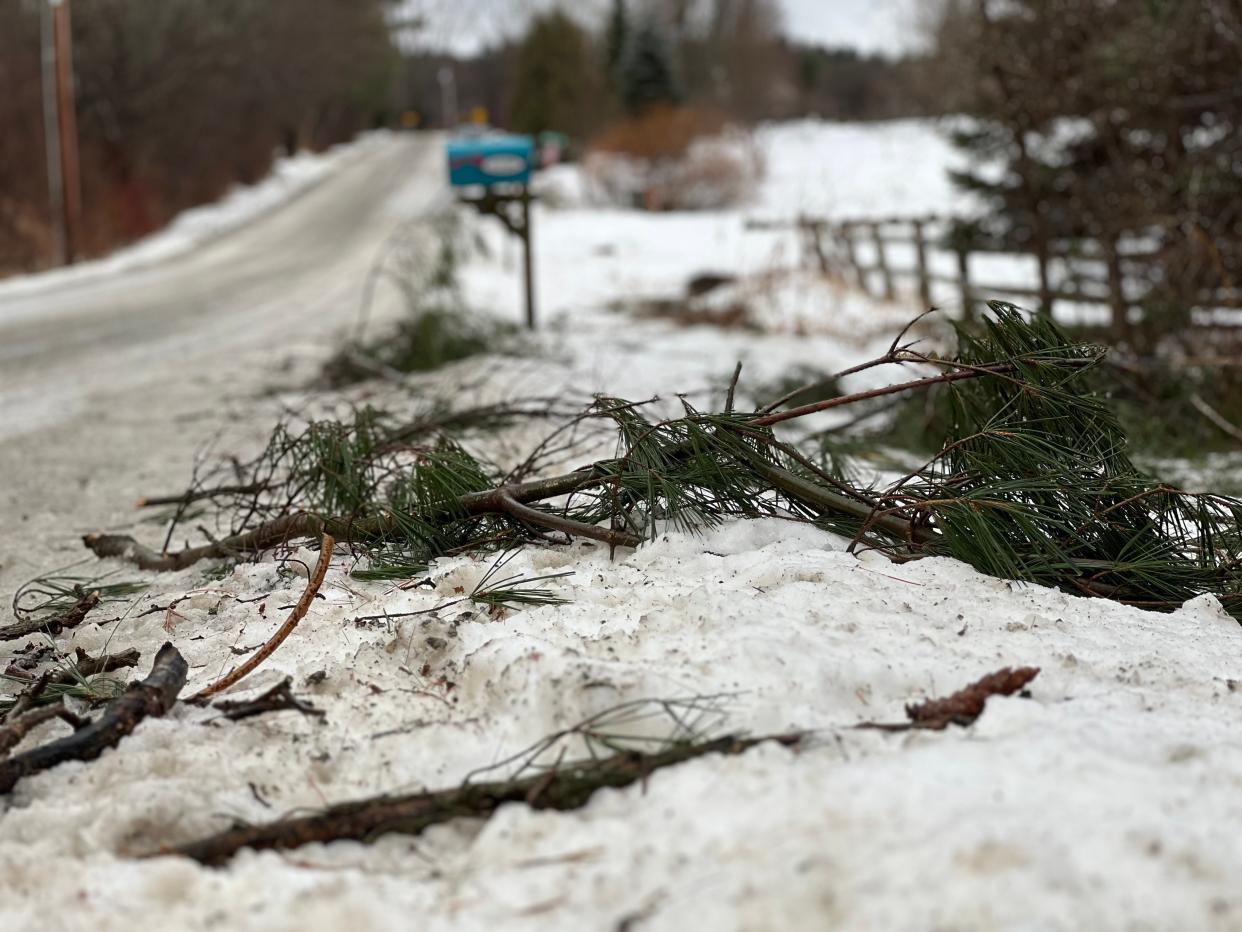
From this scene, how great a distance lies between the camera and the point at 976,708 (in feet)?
6.63

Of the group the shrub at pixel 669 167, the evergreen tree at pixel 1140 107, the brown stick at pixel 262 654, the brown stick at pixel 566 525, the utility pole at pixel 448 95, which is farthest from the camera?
the utility pole at pixel 448 95

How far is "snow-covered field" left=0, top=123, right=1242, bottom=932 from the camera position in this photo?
153cm

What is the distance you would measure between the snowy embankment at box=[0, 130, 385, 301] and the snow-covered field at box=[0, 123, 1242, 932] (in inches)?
591

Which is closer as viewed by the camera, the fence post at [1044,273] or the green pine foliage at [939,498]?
the green pine foliage at [939,498]

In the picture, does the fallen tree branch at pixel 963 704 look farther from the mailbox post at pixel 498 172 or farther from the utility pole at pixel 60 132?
the utility pole at pixel 60 132

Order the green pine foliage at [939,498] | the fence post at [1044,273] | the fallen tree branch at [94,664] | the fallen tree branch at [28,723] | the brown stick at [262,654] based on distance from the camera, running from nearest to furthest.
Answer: the fallen tree branch at [28,723] < the brown stick at [262,654] < the fallen tree branch at [94,664] < the green pine foliage at [939,498] < the fence post at [1044,273]

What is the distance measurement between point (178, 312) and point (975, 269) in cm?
1220

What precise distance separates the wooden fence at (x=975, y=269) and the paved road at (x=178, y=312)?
18.8ft

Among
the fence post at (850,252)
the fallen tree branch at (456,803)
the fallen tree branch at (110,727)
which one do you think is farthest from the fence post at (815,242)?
the fallen tree branch at (456,803)

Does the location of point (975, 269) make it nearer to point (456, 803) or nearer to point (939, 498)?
point (939, 498)

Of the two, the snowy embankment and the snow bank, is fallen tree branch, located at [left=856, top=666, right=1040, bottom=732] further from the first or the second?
the snowy embankment

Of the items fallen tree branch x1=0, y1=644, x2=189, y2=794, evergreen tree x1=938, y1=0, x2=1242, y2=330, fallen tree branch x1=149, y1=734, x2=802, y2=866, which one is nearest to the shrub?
evergreen tree x1=938, y1=0, x2=1242, y2=330

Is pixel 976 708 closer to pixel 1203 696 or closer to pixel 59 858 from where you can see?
pixel 1203 696

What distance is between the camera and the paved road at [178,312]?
8.20m
